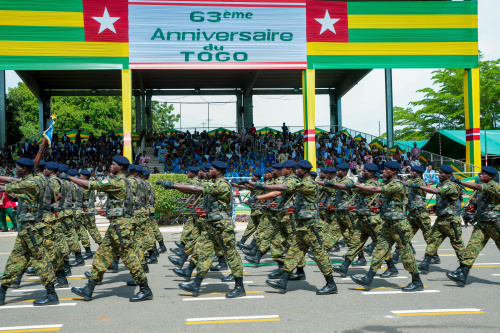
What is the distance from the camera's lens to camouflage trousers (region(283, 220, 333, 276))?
7.04 metres

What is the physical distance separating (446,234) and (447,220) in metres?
0.27

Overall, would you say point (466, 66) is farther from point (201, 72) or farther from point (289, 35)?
point (201, 72)

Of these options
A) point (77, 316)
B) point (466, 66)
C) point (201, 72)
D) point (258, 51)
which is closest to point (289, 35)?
point (258, 51)

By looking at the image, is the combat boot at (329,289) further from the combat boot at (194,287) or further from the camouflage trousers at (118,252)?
the camouflage trousers at (118,252)

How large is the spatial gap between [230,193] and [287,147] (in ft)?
65.0

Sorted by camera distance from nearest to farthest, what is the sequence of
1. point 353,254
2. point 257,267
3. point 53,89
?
point 353,254 → point 257,267 → point 53,89

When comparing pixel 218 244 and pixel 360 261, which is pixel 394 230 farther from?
pixel 218 244

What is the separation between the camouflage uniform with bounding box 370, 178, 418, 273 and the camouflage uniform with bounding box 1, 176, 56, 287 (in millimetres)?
4983

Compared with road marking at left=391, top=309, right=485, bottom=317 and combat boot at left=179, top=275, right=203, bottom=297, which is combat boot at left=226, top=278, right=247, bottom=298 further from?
road marking at left=391, top=309, right=485, bottom=317

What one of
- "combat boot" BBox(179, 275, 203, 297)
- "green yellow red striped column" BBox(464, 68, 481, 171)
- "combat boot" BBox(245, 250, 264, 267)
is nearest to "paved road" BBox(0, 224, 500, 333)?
"combat boot" BBox(179, 275, 203, 297)

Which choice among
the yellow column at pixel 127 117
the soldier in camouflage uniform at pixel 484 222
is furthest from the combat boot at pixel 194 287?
the yellow column at pixel 127 117

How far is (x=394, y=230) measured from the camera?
24.5 feet

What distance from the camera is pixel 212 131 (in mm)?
A: 29766

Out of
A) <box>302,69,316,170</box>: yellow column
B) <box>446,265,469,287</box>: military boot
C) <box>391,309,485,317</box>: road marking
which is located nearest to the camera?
<box>391,309,485,317</box>: road marking
